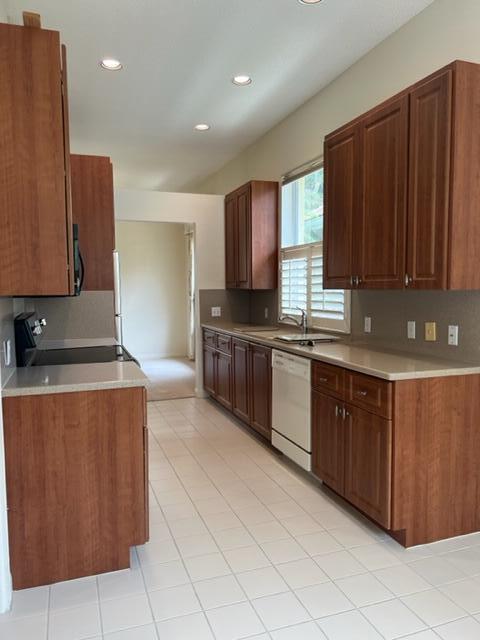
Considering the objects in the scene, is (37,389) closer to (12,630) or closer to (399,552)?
(12,630)

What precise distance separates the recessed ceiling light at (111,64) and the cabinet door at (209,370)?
3.06 m

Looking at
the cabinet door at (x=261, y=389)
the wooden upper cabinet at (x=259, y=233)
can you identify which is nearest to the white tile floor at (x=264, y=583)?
the cabinet door at (x=261, y=389)

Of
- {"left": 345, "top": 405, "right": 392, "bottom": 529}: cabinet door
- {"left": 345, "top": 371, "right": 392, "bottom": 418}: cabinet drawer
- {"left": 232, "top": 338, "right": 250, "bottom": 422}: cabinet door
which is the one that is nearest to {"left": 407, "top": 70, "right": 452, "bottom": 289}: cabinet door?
{"left": 345, "top": 371, "right": 392, "bottom": 418}: cabinet drawer

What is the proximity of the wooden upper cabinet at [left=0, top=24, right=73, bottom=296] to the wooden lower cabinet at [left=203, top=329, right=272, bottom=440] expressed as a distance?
2236mm

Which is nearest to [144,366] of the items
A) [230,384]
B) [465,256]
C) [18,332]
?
[230,384]

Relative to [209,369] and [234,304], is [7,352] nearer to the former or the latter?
[209,369]

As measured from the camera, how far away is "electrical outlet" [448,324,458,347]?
275 centimetres

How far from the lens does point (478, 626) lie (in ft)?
6.18

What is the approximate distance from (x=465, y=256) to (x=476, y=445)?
1.04 meters

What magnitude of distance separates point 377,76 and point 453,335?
202 cm

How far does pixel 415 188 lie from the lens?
256 cm

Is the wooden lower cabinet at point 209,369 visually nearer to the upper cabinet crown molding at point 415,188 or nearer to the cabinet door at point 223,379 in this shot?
the cabinet door at point 223,379

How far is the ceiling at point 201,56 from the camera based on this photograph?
295 cm

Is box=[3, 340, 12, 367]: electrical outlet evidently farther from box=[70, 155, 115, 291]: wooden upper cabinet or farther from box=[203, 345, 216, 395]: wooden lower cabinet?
box=[203, 345, 216, 395]: wooden lower cabinet
